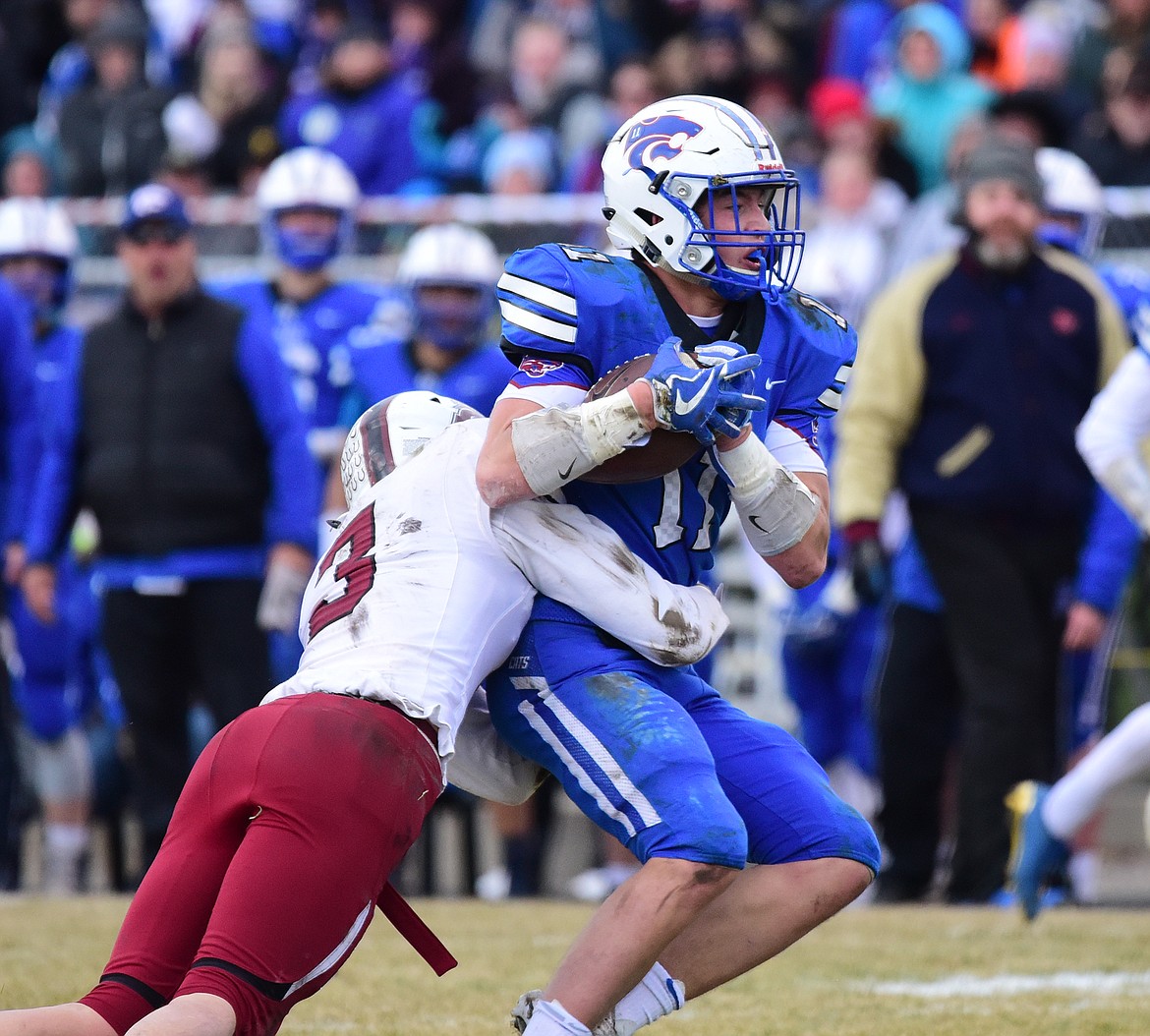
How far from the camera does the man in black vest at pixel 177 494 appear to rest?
257 inches

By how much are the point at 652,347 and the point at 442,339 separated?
12.0 feet

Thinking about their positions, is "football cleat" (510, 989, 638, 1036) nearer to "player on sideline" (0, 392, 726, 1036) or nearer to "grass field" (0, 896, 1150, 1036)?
"player on sideline" (0, 392, 726, 1036)

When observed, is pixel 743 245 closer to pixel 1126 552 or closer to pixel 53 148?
pixel 1126 552

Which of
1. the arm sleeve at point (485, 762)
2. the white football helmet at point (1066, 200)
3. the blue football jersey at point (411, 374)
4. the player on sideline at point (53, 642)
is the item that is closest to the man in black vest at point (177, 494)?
the player on sideline at point (53, 642)

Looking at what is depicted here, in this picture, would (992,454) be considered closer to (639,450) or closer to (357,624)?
(639,450)

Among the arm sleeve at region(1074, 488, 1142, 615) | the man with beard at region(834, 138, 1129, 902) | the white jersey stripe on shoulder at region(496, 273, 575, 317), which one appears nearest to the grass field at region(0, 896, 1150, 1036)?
the man with beard at region(834, 138, 1129, 902)

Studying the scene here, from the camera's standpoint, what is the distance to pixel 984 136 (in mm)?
6500

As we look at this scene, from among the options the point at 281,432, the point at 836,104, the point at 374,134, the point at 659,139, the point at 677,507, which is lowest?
the point at 281,432

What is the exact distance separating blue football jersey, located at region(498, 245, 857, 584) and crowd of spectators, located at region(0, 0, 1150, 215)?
493 centimetres

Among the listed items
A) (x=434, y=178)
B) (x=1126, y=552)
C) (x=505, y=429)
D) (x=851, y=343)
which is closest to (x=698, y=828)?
(x=505, y=429)

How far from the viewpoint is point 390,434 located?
359cm

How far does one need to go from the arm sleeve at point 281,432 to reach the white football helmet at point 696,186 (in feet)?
10.2

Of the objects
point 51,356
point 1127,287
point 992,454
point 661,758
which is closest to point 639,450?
point 661,758

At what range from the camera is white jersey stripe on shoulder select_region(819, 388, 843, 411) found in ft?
11.7
